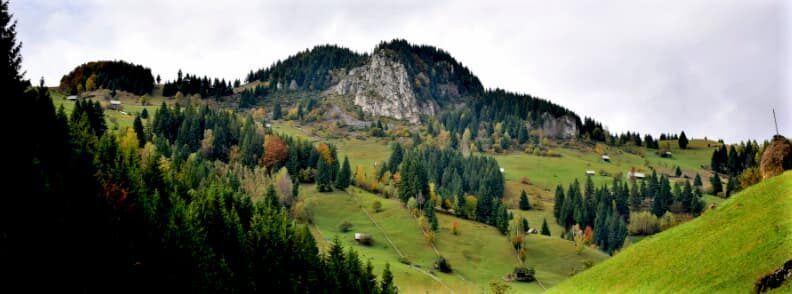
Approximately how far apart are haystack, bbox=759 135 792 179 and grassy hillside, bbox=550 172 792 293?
7625 mm

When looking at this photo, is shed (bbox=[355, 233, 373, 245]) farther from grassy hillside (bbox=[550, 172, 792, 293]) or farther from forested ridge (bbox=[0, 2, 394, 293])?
grassy hillside (bbox=[550, 172, 792, 293])

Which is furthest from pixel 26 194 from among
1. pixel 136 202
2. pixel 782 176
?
pixel 782 176

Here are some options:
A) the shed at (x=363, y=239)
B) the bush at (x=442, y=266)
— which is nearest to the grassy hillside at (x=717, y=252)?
the bush at (x=442, y=266)

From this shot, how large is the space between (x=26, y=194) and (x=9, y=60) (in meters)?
7.78

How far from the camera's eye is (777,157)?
78062 millimetres

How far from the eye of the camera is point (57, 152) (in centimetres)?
4669

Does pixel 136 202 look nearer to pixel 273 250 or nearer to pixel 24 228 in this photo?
pixel 24 228

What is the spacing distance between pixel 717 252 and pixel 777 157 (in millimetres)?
24155

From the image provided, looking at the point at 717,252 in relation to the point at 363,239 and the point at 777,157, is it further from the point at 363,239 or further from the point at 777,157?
the point at 363,239

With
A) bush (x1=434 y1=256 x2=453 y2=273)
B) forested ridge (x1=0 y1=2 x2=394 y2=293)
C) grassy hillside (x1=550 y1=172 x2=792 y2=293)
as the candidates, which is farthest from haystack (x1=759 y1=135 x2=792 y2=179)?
bush (x1=434 y1=256 x2=453 y2=273)

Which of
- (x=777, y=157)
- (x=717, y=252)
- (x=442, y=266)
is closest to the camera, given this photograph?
(x=717, y=252)

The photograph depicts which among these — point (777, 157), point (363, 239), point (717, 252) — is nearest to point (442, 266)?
point (363, 239)

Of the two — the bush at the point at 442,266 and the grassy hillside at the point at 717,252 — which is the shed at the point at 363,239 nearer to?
the bush at the point at 442,266

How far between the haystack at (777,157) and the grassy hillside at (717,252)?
763 cm
